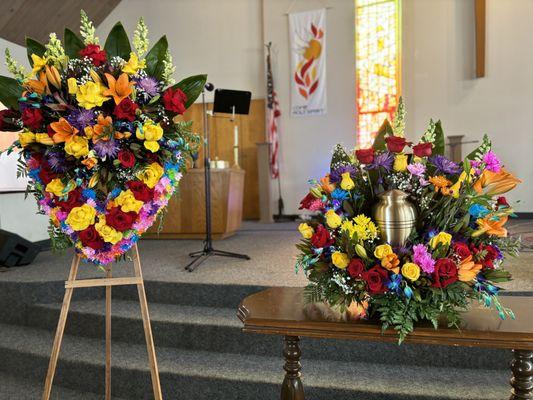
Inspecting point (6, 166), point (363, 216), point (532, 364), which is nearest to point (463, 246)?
point (363, 216)

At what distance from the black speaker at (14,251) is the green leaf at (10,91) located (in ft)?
9.31

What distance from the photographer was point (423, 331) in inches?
41.7

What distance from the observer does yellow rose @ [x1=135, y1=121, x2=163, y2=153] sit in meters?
1.32

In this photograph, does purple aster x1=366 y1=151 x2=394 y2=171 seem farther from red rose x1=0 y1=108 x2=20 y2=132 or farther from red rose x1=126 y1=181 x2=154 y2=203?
red rose x1=0 y1=108 x2=20 y2=132

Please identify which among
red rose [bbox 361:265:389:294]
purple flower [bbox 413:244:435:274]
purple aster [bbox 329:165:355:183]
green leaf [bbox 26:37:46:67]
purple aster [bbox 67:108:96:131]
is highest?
green leaf [bbox 26:37:46:67]

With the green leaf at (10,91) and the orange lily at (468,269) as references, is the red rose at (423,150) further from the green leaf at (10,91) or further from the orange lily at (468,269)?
the green leaf at (10,91)

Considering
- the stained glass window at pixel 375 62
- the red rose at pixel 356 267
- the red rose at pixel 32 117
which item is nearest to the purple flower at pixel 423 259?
the red rose at pixel 356 267

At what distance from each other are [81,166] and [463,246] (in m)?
1.13

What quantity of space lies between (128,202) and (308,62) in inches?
238

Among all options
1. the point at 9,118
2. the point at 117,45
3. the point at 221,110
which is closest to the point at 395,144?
the point at 117,45

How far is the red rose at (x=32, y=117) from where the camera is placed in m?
1.31

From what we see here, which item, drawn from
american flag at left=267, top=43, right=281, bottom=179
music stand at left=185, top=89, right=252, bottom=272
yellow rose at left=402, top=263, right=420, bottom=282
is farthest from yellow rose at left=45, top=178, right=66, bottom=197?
american flag at left=267, top=43, right=281, bottom=179

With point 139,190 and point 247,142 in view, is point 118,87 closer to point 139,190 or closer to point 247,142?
point 139,190

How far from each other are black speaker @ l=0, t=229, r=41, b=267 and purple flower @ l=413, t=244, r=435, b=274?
3.81 metres
